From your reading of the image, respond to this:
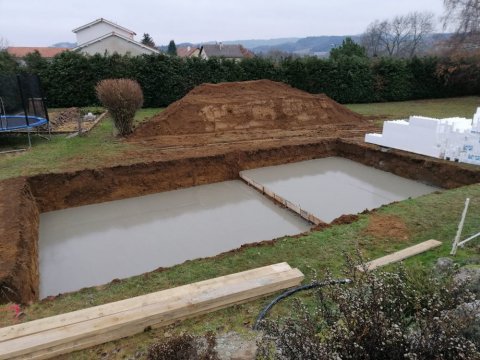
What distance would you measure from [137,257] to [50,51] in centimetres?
4620

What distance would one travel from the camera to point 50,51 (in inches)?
1683

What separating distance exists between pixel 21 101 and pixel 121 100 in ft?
9.29

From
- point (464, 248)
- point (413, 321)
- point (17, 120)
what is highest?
point (17, 120)

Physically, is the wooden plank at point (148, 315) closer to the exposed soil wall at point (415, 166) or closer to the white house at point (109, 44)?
the exposed soil wall at point (415, 166)

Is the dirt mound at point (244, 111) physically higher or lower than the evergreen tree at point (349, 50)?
lower

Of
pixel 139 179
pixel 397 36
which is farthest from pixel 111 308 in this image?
pixel 397 36

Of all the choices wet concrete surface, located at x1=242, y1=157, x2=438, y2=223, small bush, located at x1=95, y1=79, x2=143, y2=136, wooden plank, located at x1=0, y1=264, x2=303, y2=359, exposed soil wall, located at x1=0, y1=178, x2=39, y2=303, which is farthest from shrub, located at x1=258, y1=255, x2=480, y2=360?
small bush, located at x1=95, y1=79, x2=143, y2=136

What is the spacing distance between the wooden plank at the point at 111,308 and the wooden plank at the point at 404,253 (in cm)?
111

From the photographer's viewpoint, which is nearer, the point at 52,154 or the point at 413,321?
the point at 413,321

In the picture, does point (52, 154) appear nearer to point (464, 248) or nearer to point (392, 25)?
point (464, 248)

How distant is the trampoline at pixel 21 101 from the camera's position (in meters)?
9.65

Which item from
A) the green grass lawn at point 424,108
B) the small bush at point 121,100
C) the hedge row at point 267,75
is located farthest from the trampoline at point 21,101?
the green grass lawn at point 424,108

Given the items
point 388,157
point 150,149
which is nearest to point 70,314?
point 150,149

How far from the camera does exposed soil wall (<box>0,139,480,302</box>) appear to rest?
4.83m
